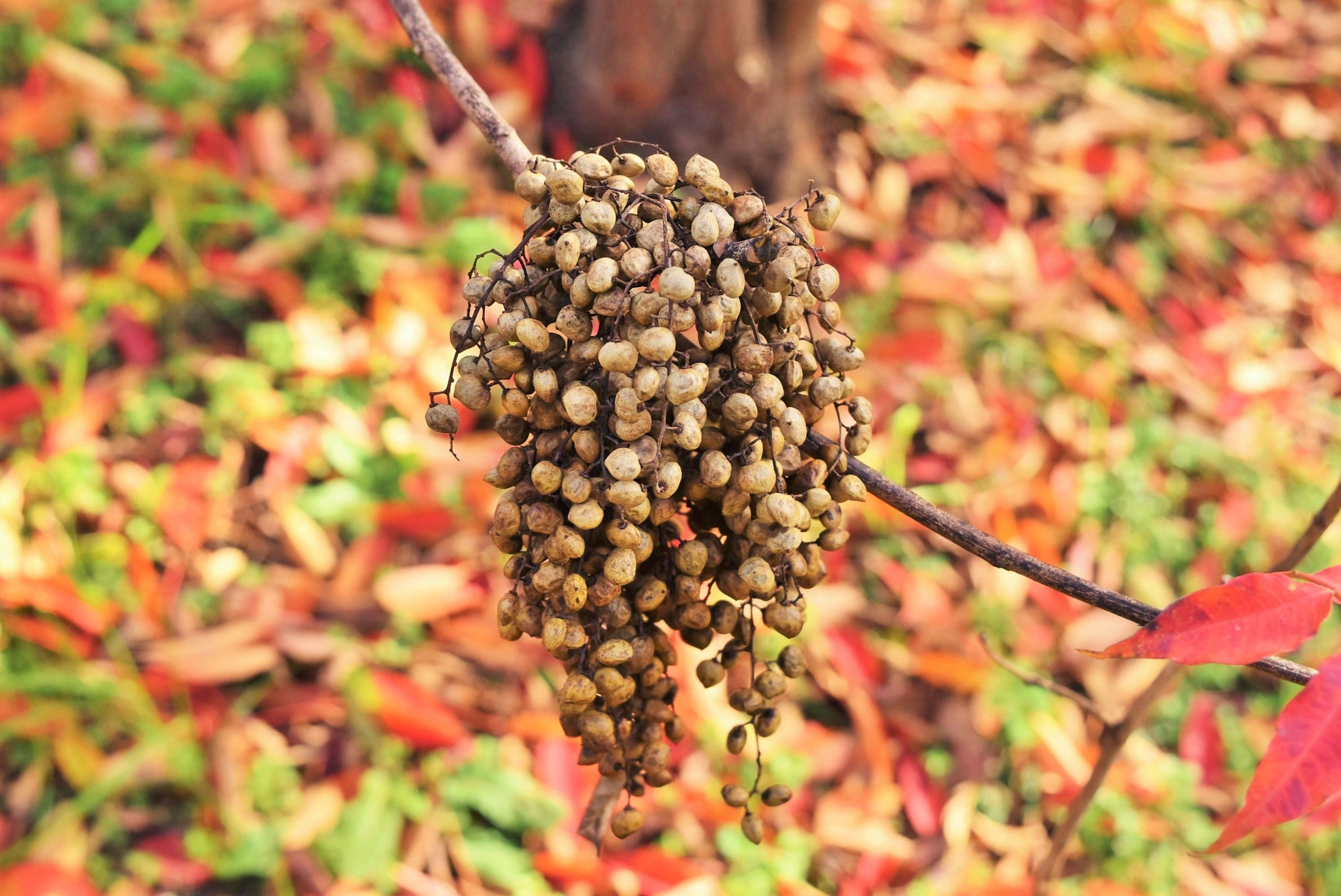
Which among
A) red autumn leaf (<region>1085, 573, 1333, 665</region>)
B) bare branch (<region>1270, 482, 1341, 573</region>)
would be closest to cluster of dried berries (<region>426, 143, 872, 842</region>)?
red autumn leaf (<region>1085, 573, 1333, 665</region>)

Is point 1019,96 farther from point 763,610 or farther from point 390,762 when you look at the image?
point 763,610

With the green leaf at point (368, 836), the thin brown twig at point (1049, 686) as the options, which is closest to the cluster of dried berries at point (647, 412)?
the thin brown twig at point (1049, 686)

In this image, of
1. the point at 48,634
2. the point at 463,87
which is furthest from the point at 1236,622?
the point at 48,634

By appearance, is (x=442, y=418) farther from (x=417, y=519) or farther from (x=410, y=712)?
(x=417, y=519)

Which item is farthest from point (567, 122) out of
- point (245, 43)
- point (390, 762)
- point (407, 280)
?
point (390, 762)

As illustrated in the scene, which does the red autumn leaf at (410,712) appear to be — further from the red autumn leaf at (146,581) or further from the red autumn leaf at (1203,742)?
the red autumn leaf at (1203,742)

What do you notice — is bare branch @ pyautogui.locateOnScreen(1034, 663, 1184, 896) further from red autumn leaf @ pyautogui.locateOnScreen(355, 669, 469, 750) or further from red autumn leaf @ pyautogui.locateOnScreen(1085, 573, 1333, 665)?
red autumn leaf @ pyautogui.locateOnScreen(355, 669, 469, 750)
